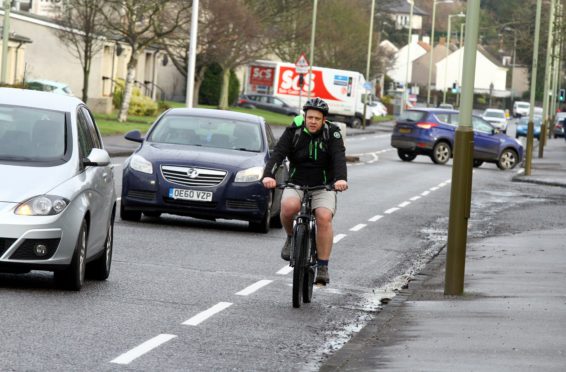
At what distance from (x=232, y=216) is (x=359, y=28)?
91.6m

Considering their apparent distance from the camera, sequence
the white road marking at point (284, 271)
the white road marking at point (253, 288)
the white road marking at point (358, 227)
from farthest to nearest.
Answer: the white road marking at point (358, 227) → the white road marking at point (284, 271) → the white road marking at point (253, 288)

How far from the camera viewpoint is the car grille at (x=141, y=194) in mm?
17578

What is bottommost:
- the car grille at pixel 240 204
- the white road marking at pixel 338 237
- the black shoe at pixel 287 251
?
the white road marking at pixel 338 237

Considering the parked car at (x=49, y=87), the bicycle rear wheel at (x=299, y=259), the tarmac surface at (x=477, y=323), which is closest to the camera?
the tarmac surface at (x=477, y=323)

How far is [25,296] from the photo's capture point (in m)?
10.7

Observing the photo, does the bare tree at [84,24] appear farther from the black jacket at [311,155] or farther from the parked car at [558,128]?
the parked car at [558,128]

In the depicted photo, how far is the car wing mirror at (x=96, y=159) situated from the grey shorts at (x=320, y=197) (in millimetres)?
1410

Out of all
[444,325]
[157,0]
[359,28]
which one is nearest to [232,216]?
[444,325]

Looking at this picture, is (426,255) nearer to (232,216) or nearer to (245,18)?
(232,216)

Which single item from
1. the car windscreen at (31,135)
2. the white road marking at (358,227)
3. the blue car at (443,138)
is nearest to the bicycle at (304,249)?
the car windscreen at (31,135)

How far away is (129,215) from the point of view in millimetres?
18062

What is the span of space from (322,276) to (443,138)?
35162 mm

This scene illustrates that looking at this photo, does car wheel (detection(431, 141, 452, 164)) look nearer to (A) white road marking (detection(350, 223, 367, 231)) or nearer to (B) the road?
(B) the road

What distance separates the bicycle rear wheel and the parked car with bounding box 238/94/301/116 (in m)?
74.6
